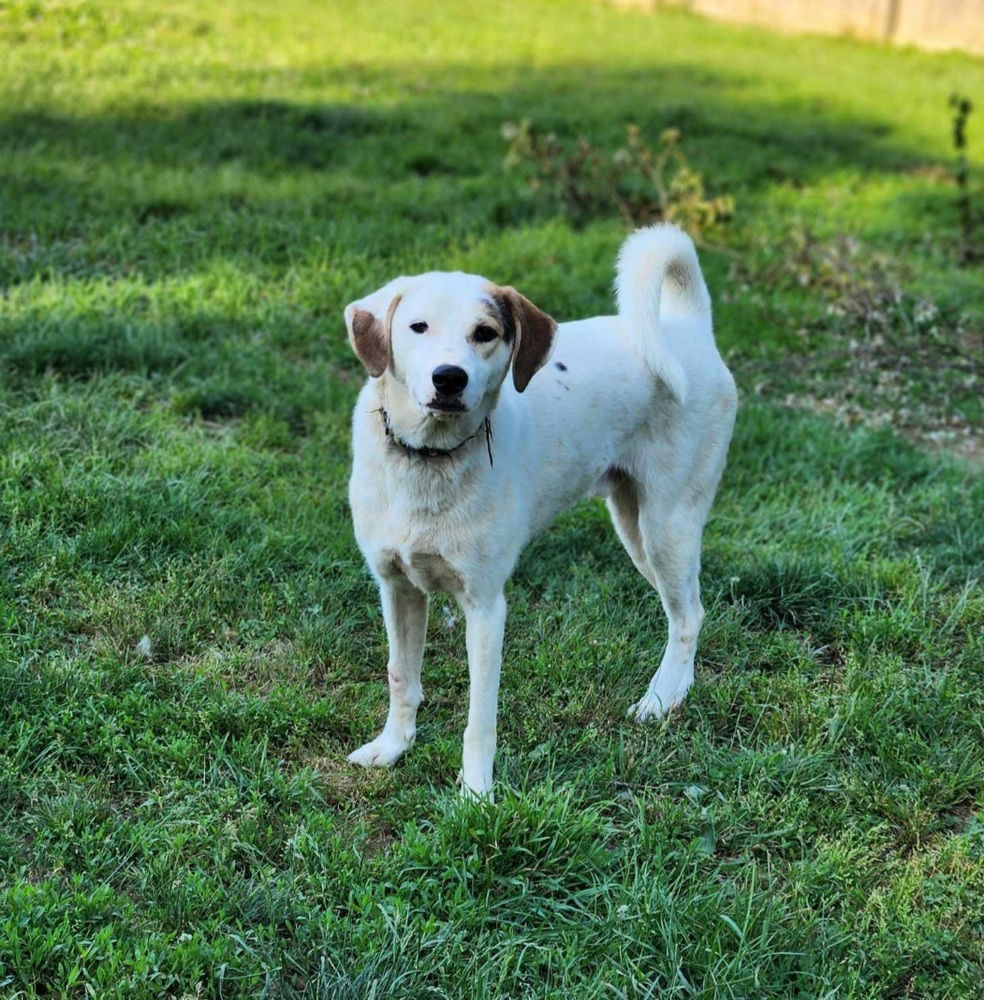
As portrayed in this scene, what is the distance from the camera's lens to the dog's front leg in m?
3.02

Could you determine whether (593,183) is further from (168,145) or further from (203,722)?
(203,722)

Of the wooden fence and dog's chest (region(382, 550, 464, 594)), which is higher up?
the wooden fence

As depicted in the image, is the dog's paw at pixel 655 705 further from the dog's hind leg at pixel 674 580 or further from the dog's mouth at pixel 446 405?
the dog's mouth at pixel 446 405

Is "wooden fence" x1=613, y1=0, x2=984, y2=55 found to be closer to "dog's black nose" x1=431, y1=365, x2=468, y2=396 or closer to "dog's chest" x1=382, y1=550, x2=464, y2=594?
"dog's chest" x1=382, y1=550, x2=464, y2=594

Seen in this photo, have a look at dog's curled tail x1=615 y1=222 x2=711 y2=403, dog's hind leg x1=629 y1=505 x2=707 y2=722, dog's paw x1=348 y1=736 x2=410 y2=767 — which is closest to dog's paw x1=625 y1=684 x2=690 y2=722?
dog's hind leg x1=629 y1=505 x2=707 y2=722

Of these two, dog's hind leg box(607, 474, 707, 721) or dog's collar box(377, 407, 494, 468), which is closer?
dog's collar box(377, 407, 494, 468)

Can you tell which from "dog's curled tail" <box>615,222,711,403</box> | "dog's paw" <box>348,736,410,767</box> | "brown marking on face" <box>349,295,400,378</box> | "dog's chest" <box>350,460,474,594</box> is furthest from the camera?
"dog's curled tail" <box>615,222,711,403</box>

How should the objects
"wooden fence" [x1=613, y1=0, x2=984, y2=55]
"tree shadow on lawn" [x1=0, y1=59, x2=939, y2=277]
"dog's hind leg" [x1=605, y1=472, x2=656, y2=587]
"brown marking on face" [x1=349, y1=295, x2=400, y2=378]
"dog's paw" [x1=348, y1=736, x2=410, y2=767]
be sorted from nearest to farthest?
Result: "brown marking on face" [x1=349, y1=295, x2=400, y2=378], "dog's paw" [x1=348, y1=736, x2=410, y2=767], "dog's hind leg" [x1=605, y1=472, x2=656, y2=587], "tree shadow on lawn" [x1=0, y1=59, x2=939, y2=277], "wooden fence" [x1=613, y1=0, x2=984, y2=55]

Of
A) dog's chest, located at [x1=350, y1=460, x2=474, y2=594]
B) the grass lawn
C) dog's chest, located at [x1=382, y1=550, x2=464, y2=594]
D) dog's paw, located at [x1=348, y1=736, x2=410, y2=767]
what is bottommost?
dog's paw, located at [x1=348, y1=736, x2=410, y2=767]

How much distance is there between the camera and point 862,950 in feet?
8.67

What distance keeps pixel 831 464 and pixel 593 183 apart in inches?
130

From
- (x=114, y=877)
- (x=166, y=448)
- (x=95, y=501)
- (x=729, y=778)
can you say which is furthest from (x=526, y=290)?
(x=114, y=877)

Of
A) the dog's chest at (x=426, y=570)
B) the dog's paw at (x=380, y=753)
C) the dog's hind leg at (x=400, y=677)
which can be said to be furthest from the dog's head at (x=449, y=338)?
the dog's paw at (x=380, y=753)

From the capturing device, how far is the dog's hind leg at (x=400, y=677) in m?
3.20
